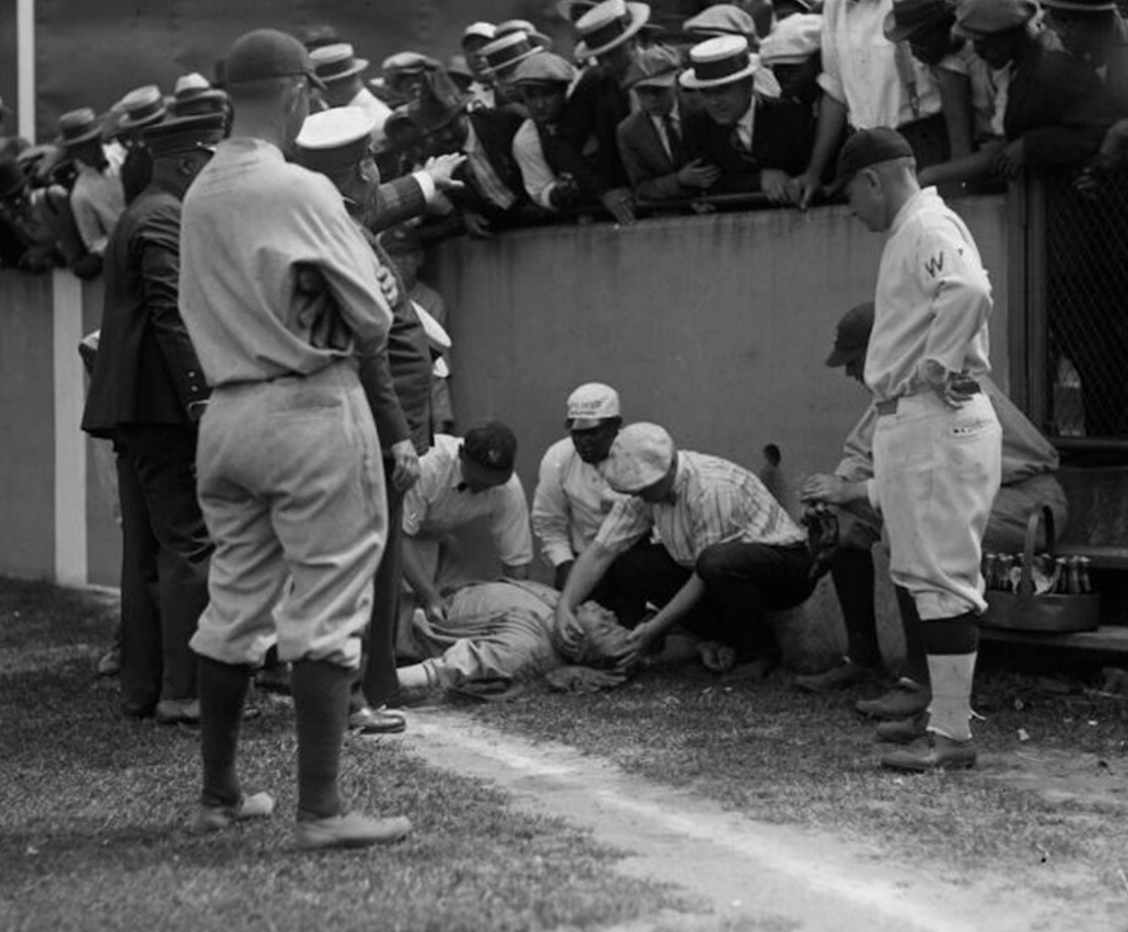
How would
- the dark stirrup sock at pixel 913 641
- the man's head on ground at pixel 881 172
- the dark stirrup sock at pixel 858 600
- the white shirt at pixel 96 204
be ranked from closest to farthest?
the man's head on ground at pixel 881 172
the dark stirrup sock at pixel 913 641
the dark stirrup sock at pixel 858 600
the white shirt at pixel 96 204

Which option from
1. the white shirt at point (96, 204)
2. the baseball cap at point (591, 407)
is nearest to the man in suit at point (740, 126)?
the baseball cap at point (591, 407)

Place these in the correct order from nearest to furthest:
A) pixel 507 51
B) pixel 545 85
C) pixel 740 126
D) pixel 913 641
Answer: pixel 913 641 → pixel 740 126 → pixel 545 85 → pixel 507 51

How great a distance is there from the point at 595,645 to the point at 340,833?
3298 mm

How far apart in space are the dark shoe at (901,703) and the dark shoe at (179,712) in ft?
7.62

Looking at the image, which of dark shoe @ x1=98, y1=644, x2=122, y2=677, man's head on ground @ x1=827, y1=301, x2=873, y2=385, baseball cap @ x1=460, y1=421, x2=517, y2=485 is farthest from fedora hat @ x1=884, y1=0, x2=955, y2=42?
dark shoe @ x1=98, y1=644, x2=122, y2=677

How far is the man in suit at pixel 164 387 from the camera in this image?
7.64 meters

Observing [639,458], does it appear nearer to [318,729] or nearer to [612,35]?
[612,35]

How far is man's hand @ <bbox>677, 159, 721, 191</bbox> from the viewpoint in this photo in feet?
31.4

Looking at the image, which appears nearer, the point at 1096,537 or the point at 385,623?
the point at 385,623

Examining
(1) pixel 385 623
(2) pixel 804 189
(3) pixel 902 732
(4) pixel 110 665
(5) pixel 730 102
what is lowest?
(4) pixel 110 665

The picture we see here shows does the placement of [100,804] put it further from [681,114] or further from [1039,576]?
[681,114]

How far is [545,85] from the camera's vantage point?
1020 centimetres

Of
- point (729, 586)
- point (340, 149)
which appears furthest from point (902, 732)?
point (340, 149)

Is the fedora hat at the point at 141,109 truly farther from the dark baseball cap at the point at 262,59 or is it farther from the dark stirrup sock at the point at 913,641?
the dark baseball cap at the point at 262,59
